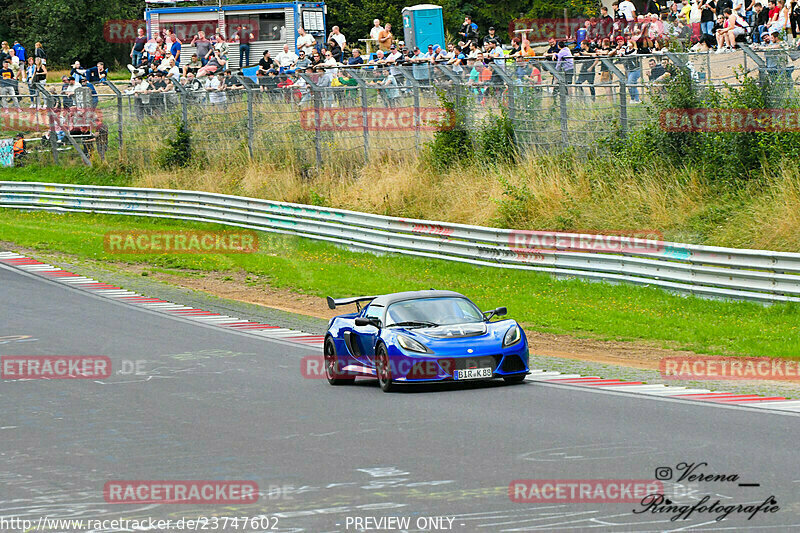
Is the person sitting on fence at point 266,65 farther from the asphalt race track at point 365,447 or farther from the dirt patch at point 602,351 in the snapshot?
the asphalt race track at point 365,447

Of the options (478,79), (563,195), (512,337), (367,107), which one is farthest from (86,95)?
(512,337)

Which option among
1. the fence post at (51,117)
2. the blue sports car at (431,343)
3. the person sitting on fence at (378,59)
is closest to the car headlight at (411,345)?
the blue sports car at (431,343)

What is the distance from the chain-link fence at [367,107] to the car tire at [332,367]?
35.2 feet

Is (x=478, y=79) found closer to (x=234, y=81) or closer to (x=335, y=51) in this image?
(x=335, y=51)

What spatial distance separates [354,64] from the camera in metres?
33.2

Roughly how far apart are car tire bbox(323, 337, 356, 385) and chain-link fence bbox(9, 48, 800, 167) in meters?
10.7

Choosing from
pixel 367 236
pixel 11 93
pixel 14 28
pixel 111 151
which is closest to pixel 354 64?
pixel 367 236

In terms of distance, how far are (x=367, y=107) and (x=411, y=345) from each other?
17.3 m

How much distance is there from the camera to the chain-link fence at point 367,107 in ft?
76.8

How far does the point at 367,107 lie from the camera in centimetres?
2991

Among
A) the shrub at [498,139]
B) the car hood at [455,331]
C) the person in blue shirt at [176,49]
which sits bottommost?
the car hood at [455,331]

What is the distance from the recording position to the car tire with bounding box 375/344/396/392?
538 inches

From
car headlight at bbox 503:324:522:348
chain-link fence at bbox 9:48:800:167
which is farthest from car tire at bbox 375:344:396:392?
chain-link fence at bbox 9:48:800:167

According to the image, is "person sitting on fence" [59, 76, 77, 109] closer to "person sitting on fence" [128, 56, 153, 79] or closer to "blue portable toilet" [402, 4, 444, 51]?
"person sitting on fence" [128, 56, 153, 79]
